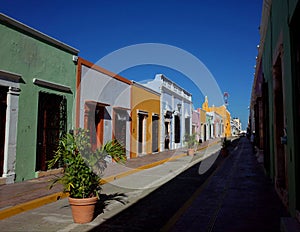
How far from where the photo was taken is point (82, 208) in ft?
17.6

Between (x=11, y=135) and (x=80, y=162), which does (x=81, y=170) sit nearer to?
(x=80, y=162)

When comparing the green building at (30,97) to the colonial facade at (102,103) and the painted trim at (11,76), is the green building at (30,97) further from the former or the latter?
the colonial facade at (102,103)

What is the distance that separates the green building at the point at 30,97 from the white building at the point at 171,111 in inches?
500

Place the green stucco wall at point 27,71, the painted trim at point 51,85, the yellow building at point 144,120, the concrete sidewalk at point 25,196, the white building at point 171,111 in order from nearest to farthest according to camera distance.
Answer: the concrete sidewalk at point 25,196
the green stucco wall at point 27,71
the painted trim at point 51,85
the yellow building at point 144,120
the white building at point 171,111

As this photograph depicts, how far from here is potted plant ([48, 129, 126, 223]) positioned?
5301mm

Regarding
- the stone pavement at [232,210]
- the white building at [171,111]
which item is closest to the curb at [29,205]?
the stone pavement at [232,210]

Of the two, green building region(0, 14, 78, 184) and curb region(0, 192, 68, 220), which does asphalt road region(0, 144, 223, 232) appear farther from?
green building region(0, 14, 78, 184)

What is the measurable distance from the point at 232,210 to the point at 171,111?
19.8 metres

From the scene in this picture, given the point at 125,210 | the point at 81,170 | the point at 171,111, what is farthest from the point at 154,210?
the point at 171,111

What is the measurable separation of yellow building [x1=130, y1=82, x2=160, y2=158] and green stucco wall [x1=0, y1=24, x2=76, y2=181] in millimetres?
8041

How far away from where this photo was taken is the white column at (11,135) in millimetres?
8633

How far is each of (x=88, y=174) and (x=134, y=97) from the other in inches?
518

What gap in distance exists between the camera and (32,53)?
31.9ft

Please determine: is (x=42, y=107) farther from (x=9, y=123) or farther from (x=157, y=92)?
(x=157, y=92)
